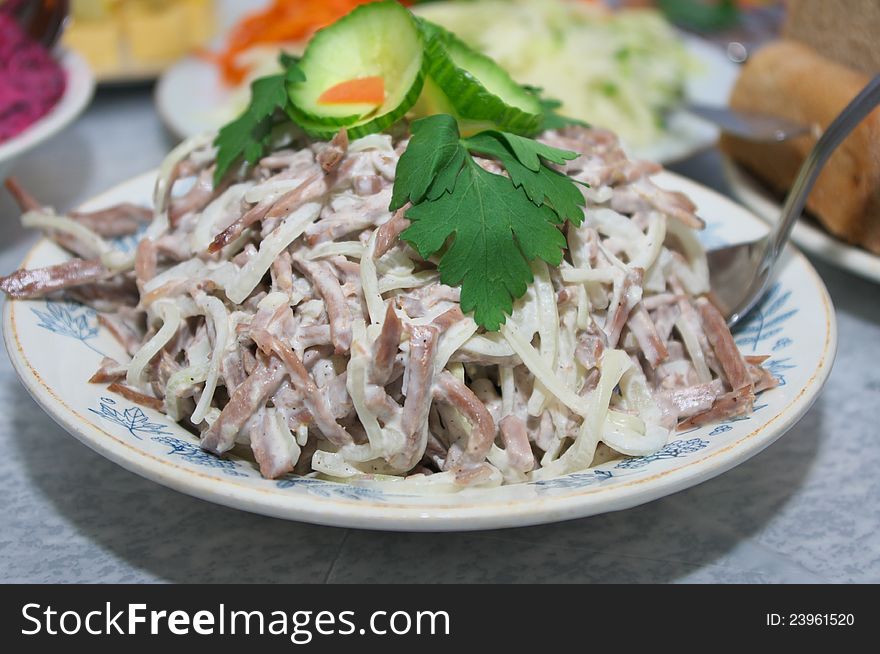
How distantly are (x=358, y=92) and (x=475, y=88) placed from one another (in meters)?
0.24

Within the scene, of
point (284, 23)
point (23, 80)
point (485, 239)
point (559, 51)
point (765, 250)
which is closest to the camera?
point (485, 239)

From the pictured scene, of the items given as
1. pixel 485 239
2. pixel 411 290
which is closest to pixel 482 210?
pixel 485 239

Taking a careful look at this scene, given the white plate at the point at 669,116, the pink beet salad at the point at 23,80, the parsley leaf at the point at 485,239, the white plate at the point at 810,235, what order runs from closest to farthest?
the parsley leaf at the point at 485,239, the white plate at the point at 810,235, the pink beet salad at the point at 23,80, the white plate at the point at 669,116

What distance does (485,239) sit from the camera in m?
1.52

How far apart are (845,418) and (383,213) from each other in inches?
47.6

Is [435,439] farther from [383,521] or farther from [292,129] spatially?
[292,129]

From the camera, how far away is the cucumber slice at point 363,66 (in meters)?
1.70

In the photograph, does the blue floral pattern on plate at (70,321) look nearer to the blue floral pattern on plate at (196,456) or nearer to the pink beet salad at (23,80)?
the blue floral pattern on plate at (196,456)

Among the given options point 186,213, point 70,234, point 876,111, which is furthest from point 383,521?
point 876,111

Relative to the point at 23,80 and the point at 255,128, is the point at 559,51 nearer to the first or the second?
the point at 23,80

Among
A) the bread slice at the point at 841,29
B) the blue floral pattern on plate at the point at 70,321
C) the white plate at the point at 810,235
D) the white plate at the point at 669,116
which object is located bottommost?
the white plate at the point at 669,116

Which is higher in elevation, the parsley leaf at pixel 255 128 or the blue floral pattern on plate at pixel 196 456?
the parsley leaf at pixel 255 128

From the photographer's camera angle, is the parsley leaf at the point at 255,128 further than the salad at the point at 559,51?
No

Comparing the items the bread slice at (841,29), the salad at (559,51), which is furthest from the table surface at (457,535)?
the salad at (559,51)
